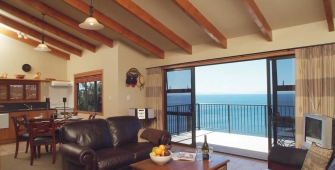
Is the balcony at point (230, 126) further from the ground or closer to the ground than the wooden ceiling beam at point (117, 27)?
closer to the ground

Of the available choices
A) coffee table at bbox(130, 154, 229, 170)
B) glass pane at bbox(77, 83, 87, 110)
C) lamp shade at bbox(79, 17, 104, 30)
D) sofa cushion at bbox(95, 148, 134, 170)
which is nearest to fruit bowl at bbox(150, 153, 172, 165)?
coffee table at bbox(130, 154, 229, 170)

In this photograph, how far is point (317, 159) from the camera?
2.09 meters

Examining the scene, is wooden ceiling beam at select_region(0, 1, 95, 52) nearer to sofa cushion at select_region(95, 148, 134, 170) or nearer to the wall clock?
the wall clock

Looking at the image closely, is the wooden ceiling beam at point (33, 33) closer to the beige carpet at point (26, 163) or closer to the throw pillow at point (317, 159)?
the beige carpet at point (26, 163)

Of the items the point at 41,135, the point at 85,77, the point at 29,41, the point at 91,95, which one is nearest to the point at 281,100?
the point at 41,135

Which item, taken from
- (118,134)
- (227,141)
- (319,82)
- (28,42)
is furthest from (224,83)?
(28,42)

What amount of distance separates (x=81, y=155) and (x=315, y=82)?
3579 millimetres

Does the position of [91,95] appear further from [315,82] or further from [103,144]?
[315,82]

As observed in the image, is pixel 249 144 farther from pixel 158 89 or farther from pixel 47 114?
pixel 47 114

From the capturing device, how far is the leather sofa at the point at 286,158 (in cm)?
248

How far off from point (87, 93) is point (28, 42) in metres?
2.42

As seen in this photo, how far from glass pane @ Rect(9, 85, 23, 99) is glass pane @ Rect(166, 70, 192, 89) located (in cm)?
483

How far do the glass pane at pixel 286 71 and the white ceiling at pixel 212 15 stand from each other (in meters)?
0.62

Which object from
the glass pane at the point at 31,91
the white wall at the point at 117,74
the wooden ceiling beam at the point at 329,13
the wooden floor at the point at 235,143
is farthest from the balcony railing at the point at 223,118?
the glass pane at the point at 31,91
